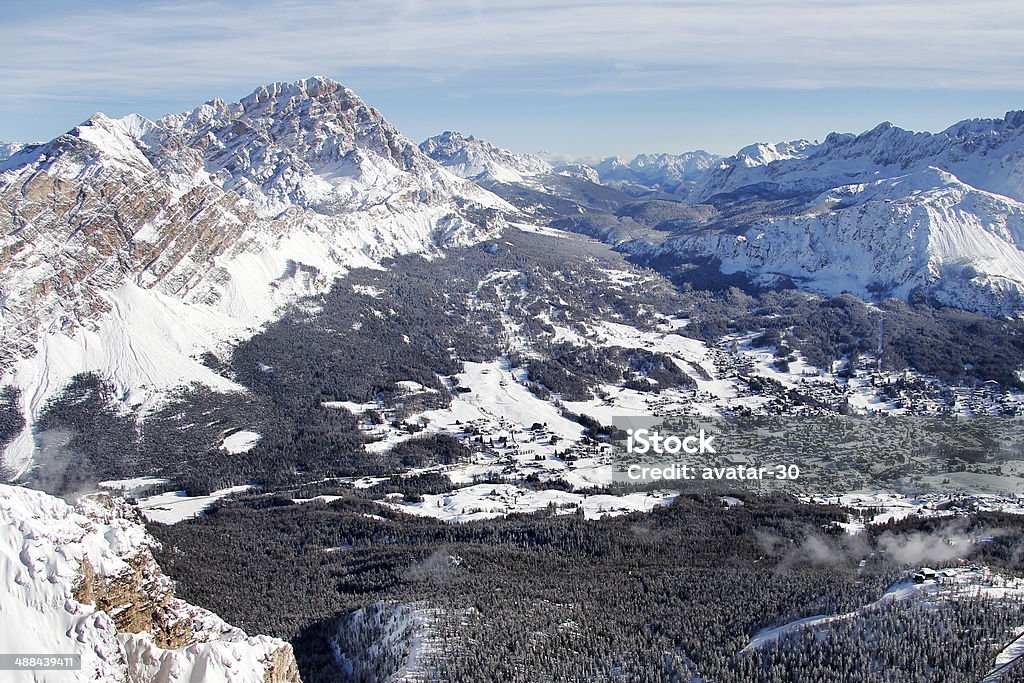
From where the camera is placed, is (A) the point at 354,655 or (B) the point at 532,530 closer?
(A) the point at 354,655

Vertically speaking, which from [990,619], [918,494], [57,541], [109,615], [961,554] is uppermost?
[57,541]

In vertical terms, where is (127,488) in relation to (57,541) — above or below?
below

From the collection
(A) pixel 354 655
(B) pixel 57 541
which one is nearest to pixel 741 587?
(A) pixel 354 655

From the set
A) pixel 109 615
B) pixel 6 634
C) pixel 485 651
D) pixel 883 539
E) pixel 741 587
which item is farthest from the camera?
pixel 883 539

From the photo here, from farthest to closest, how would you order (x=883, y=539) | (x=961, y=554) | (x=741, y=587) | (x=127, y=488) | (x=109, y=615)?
(x=127, y=488), (x=883, y=539), (x=961, y=554), (x=741, y=587), (x=109, y=615)

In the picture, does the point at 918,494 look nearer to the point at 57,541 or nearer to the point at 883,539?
the point at 883,539

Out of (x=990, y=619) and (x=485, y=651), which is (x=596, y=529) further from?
(x=990, y=619)
